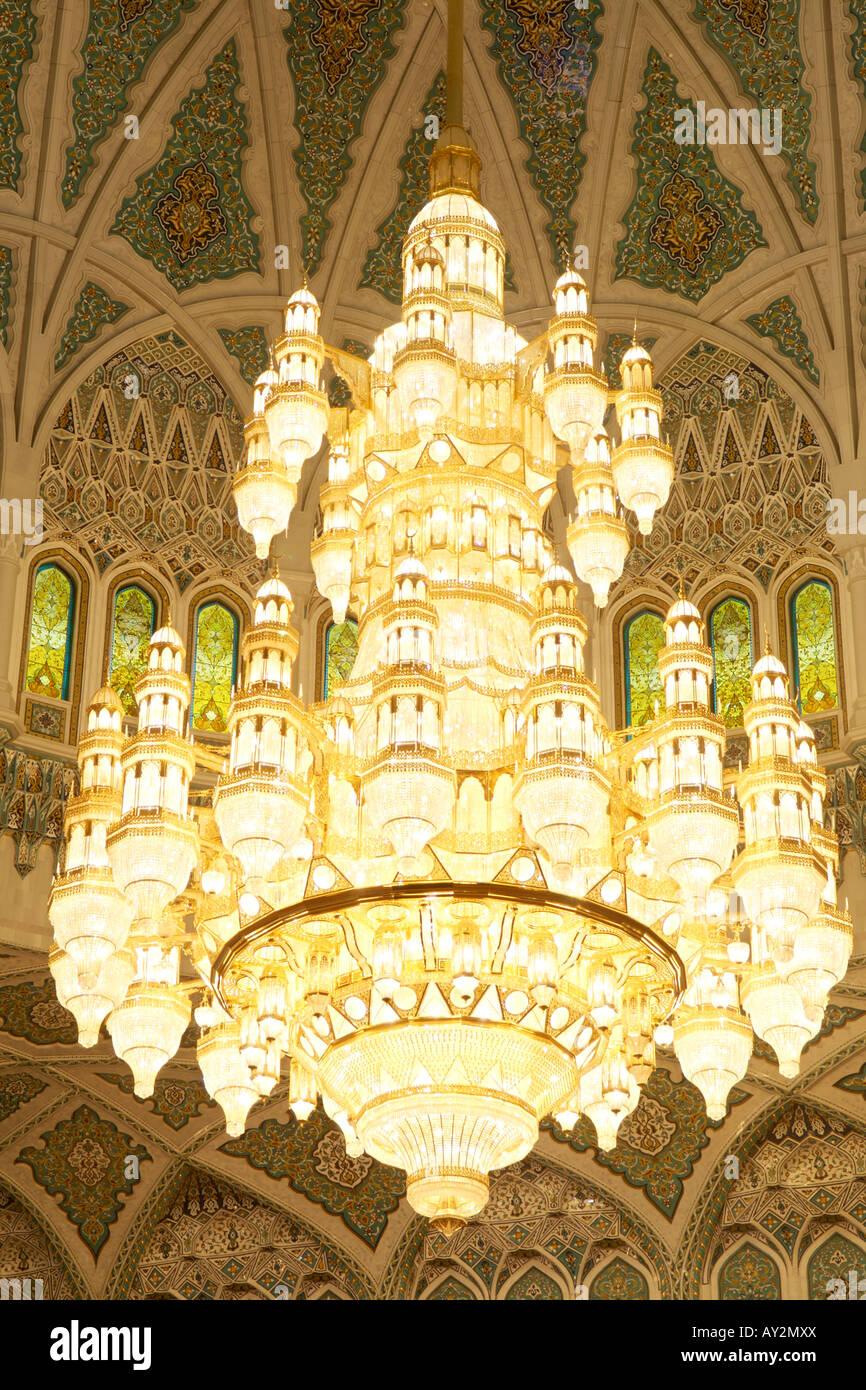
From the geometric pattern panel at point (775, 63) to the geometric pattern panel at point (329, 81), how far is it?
81.7 inches

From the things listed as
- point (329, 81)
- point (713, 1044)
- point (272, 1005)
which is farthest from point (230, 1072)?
point (329, 81)

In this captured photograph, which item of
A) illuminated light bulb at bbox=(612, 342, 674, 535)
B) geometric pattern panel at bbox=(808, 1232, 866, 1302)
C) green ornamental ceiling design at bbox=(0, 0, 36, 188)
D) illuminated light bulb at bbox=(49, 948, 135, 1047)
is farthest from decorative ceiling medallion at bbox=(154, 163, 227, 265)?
geometric pattern panel at bbox=(808, 1232, 866, 1302)

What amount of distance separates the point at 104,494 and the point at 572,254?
3398 millimetres

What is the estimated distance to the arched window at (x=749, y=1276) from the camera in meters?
13.8

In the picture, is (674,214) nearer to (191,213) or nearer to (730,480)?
(730,480)

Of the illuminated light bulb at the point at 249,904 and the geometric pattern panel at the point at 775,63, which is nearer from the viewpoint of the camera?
the illuminated light bulb at the point at 249,904

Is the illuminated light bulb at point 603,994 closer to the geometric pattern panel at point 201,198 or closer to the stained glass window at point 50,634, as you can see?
the stained glass window at point 50,634

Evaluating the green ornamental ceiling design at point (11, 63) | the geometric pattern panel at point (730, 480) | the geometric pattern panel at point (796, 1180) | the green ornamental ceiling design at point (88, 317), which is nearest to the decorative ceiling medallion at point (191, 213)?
the green ornamental ceiling design at point (88, 317)

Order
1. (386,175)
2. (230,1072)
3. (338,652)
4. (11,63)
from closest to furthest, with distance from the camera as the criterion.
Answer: (230,1072) < (11,63) < (338,652) < (386,175)

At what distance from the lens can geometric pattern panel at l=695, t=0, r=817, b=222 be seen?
13398 mm

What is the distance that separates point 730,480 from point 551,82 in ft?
9.27

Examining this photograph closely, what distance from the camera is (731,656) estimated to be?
13.6m

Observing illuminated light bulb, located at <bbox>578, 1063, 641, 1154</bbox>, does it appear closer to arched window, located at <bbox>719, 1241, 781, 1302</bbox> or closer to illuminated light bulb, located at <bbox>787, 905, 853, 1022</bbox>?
illuminated light bulb, located at <bbox>787, 905, 853, 1022</bbox>

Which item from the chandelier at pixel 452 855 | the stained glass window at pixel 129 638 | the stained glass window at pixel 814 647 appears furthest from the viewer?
the stained glass window at pixel 129 638
